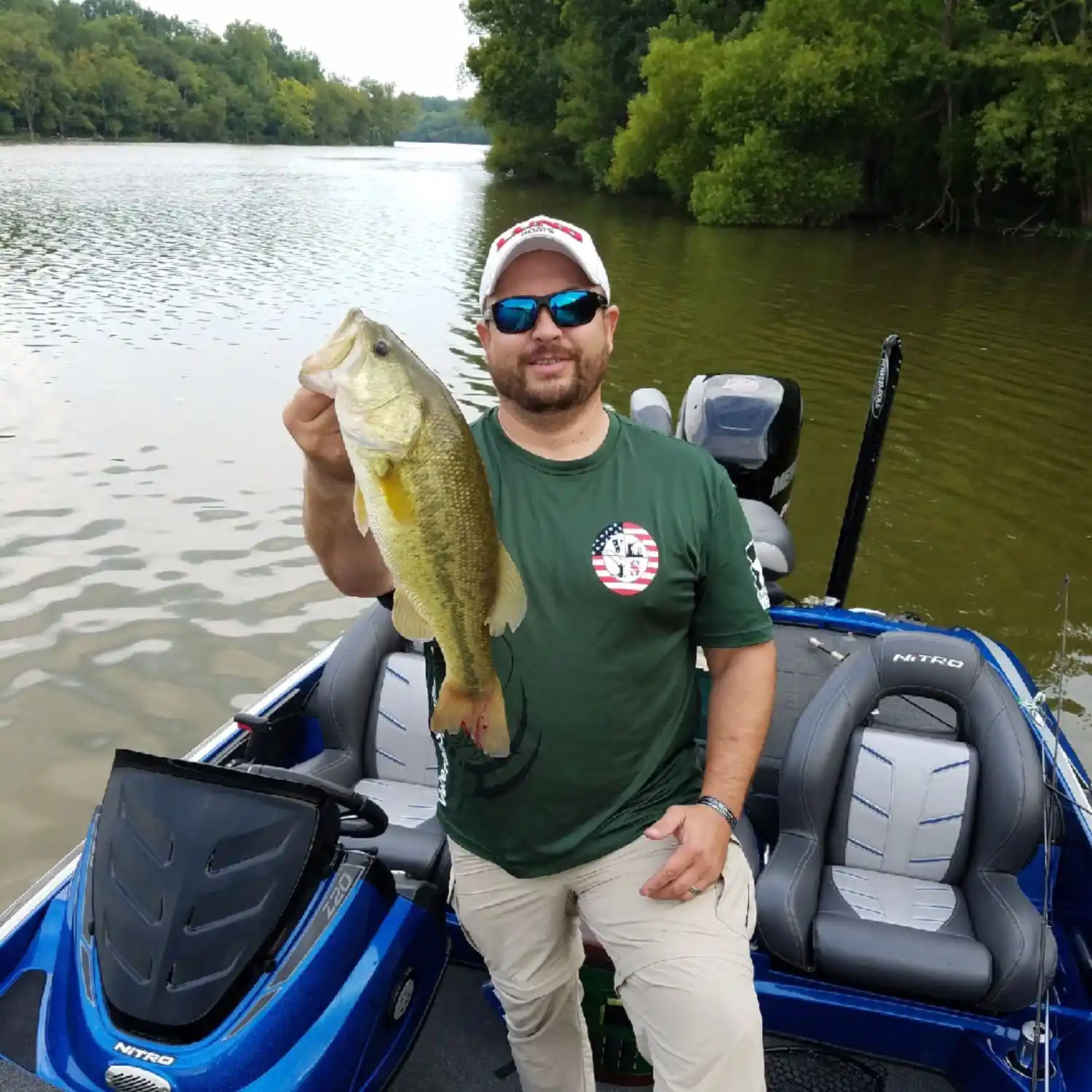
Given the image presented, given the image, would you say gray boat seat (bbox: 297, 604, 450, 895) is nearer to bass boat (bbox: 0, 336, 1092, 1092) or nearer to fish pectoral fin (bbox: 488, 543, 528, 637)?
bass boat (bbox: 0, 336, 1092, 1092)

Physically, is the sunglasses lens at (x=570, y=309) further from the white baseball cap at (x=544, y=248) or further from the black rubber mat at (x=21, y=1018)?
the black rubber mat at (x=21, y=1018)

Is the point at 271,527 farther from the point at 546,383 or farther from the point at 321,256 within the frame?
the point at 321,256

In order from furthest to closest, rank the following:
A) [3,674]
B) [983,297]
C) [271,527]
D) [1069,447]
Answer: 1. [983,297]
2. [1069,447]
3. [271,527]
4. [3,674]

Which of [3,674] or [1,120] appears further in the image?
[1,120]

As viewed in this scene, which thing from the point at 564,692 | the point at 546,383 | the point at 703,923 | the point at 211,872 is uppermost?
the point at 546,383

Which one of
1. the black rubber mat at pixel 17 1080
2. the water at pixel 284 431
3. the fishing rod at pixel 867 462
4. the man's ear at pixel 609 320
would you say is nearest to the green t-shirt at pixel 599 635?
the man's ear at pixel 609 320

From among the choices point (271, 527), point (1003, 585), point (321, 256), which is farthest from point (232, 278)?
point (1003, 585)

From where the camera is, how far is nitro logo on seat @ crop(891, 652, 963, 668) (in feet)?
11.1

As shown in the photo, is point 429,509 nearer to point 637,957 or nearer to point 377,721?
point 637,957

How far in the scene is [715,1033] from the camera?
1906 millimetres

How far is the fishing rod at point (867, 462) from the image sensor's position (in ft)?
16.4

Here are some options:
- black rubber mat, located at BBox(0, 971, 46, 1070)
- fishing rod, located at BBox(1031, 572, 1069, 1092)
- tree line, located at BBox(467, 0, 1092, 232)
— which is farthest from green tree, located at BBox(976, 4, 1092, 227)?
black rubber mat, located at BBox(0, 971, 46, 1070)

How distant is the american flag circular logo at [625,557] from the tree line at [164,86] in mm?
93571

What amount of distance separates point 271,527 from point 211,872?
20.5 ft
